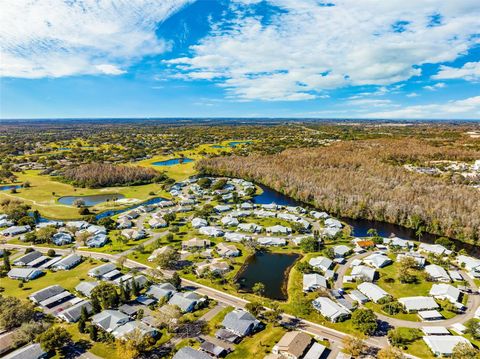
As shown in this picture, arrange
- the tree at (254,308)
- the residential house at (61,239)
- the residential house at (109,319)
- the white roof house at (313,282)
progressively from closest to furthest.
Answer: the residential house at (109,319) < the tree at (254,308) < the white roof house at (313,282) < the residential house at (61,239)

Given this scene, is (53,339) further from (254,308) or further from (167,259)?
(254,308)

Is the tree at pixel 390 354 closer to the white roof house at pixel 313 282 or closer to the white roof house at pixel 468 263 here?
the white roof house at pixel 313 282

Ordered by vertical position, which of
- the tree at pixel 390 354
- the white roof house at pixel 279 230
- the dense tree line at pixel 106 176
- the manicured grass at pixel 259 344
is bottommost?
the manicured grass at pixel 259 344

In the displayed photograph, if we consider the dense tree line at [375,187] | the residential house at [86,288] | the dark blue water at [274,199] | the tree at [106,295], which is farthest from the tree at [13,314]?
the dense tree line at [375,187]

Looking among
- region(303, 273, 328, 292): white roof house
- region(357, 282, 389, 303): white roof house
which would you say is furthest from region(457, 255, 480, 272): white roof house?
region(303, 273, 328, 292): white roof house

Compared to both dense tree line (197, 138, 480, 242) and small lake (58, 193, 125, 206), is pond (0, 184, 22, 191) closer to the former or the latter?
small lake (58, 193, 125, 206)

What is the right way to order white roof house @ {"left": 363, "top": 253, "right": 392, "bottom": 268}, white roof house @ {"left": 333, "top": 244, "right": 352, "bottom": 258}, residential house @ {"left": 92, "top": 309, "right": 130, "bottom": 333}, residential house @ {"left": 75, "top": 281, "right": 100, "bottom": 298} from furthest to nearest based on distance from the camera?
white roof house @ {"left": 333, "top": 244, "right": 352, "bottom": 258} < white roof house @ {"left": 363, "top": 253, "right": 392, "bottom": 268} < residential house @ {"left": 75, "top": 281, "right": 100, "bottom": 298} < residential house @ {"left": 92, "top": 309, "right": 130, "bottom": 333}

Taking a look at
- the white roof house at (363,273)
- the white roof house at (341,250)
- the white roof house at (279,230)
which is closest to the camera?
the white roof house at (363,273)

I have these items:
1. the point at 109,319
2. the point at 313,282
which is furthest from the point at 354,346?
the point at 109,319
